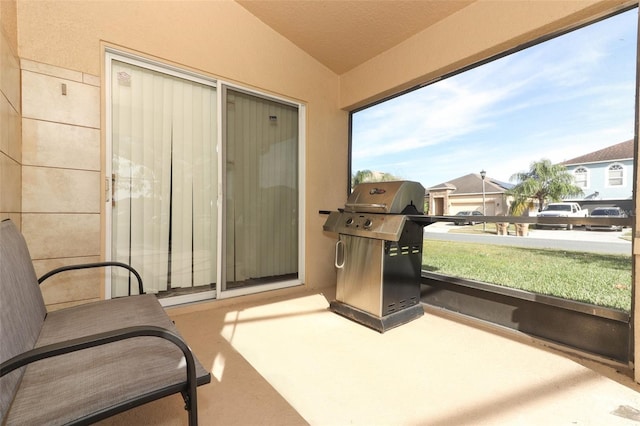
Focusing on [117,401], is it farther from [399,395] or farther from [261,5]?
[261,5]

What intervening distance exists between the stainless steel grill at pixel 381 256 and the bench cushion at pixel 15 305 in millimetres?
2076

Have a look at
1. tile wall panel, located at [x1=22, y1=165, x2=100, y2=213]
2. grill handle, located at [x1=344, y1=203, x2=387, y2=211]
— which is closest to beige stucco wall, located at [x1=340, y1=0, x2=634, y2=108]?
grill handle, located at [x1=344, y1=203, x2=387, y2=211]

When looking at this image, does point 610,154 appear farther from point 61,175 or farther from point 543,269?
point 61,175

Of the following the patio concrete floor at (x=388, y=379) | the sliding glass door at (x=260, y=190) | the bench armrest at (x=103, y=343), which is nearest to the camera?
the bench armrest at (x=103, y=343)

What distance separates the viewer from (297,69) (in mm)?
3365

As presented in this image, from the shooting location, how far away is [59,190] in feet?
6.78

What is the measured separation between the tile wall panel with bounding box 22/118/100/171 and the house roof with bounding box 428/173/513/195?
10.2 feet

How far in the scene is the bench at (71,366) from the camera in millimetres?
824

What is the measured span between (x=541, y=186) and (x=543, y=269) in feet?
2.49

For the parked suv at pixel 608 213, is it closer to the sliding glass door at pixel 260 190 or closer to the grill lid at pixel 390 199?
the grill lid at pixel 390 199

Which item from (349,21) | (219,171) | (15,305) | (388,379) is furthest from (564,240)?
(15,305)

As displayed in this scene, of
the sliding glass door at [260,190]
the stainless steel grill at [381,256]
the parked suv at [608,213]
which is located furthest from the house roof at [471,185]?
the sliding glass door at [260,190]

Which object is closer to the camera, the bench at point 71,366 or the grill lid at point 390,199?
the bench at point 71,366

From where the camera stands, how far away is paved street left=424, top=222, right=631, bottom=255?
1943 millimetres
